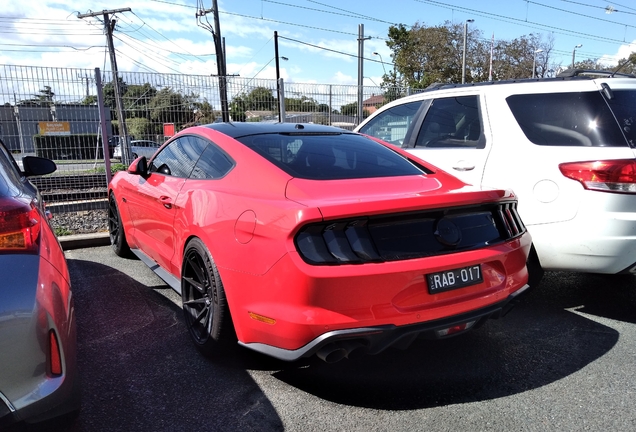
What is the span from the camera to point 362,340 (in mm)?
2420

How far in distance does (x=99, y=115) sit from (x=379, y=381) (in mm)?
7090

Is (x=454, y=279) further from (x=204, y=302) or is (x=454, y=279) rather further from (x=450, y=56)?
(x=450, y=56)

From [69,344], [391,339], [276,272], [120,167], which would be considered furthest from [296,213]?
[120,167]

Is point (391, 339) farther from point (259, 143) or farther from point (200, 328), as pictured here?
point (259, 143)

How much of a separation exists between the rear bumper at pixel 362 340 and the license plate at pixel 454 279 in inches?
6.4

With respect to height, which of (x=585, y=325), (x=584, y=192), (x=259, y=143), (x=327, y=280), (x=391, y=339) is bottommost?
(x=585, y=325)

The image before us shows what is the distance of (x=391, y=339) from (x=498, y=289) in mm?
786

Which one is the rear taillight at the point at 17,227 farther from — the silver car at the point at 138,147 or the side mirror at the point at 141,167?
the silver car at the point at 138,147

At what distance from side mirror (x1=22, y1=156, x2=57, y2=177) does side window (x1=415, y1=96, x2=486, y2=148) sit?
342 cm

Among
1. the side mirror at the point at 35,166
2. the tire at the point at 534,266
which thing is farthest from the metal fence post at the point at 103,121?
the tire at the point at 534,266

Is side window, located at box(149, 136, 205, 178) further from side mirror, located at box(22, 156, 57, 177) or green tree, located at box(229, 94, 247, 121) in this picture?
green tree, located at box(229, 94, 247, 121)

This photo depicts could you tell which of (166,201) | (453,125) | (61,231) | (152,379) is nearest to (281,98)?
(61,231)

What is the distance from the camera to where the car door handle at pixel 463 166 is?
4.31 meters

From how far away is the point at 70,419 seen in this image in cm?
222
